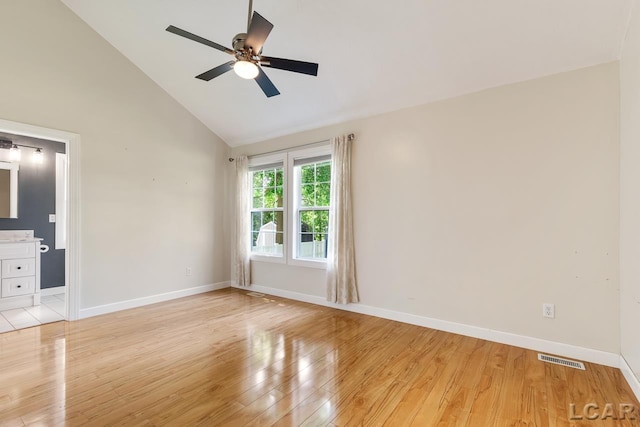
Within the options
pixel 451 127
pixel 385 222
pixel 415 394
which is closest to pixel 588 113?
pixel 451 127

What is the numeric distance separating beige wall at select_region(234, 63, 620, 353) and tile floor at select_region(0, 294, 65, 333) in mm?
3993

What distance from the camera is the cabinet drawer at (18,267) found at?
162 inches

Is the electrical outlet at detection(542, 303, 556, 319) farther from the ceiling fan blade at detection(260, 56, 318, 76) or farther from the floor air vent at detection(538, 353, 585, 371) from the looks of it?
the ceiling fan blade at detection(260, 56, 318, 76)

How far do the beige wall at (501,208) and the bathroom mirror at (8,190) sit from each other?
519 cm

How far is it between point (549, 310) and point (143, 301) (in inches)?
193

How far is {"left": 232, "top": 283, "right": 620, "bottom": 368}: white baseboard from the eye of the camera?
8.45ft

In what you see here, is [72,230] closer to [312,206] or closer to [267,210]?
[267,210]

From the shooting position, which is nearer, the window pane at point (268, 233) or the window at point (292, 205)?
the window at point (292, 205)

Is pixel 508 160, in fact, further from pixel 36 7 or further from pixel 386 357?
pixel 36 7

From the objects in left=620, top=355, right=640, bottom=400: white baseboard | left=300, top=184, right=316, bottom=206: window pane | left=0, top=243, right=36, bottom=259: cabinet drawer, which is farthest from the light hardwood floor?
left=300, top=184, right=316, bottom=206: window pane

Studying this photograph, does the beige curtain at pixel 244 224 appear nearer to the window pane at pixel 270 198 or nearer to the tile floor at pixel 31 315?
the window pane at pixel 270 198

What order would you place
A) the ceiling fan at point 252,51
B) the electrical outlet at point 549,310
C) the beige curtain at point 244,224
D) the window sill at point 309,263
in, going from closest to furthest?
1. the ceiling fan at point 252,51
2. the electrical outlet at point 549,310
3. the window sill at point 309,263
4. the beige curtain at point 244,224

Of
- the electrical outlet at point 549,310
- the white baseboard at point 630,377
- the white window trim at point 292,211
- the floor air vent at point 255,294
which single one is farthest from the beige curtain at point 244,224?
the white baseboard at point 630,377

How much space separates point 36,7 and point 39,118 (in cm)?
122
